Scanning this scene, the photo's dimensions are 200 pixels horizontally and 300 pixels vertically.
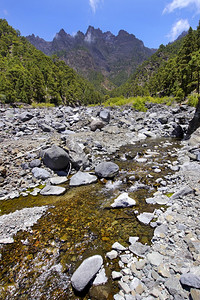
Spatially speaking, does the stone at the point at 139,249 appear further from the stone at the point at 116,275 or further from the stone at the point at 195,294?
the stone at the point at 195,294

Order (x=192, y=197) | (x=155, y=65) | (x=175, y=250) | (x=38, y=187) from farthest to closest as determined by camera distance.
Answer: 1. (x=155, y=65)
2. (x=38, y=187)
3. (x=192, y=197)
4. (x=175, y=250)

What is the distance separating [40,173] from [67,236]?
401cm

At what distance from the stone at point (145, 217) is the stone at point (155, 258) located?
1.00 m

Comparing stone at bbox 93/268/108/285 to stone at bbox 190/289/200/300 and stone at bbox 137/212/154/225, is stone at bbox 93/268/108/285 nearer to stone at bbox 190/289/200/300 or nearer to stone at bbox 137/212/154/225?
stone at bbox 190/289/200/300

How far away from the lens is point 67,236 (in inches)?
150

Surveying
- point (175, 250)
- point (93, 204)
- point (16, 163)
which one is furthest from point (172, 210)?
point (16, 163)

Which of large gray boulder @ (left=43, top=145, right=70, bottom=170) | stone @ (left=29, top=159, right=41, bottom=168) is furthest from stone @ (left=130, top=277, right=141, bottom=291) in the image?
stone @ (left=29, top=159, right=41, bottom=168)

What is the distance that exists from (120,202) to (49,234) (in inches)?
92.2

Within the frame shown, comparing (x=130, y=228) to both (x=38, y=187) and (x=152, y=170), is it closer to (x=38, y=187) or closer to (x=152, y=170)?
(x=152, y=170)

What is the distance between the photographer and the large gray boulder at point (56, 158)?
23.8 ft

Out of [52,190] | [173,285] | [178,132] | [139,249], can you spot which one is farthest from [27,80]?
[173,285]

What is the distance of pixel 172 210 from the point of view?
408cm

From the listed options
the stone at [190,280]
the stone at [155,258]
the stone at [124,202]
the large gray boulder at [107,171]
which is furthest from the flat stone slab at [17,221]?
the stone at [190,280]

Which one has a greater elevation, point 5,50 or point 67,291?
point 5,50
